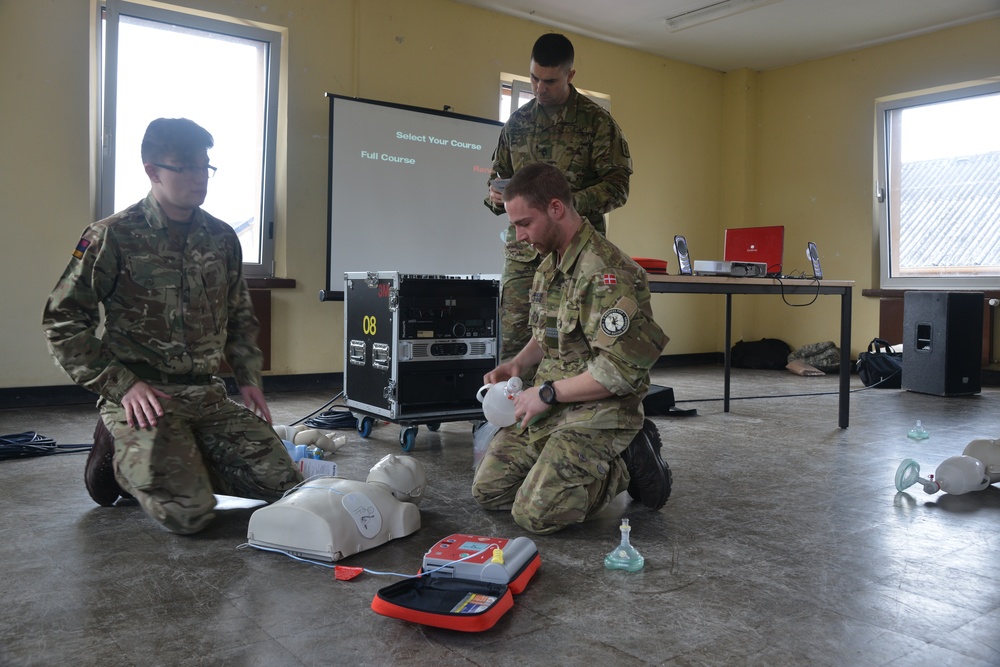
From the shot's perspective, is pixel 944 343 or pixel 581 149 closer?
pixel 581 149

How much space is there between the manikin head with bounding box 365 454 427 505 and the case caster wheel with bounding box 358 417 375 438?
146 centimetres

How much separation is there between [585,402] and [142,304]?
52.5 inches

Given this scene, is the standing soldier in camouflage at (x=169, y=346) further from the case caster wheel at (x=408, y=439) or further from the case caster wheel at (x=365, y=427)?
the case caster wheel at (x=365, y=427)

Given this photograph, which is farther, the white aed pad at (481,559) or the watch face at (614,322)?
the watch face at (614,322)

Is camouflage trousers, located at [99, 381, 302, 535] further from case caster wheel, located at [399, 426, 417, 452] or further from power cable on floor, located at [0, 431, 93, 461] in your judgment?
power cable on floor, located at [0, 431, 93, 461]

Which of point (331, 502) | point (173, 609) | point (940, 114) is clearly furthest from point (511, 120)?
point (940, 114)

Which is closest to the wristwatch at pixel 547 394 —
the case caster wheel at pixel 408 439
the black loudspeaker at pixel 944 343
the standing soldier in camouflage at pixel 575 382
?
the standing soldier in camouflage at pixel 575 382

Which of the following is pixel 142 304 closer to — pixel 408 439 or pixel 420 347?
pixel 408 439

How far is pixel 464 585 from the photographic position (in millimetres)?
1686

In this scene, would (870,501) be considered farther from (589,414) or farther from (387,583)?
(387,583)

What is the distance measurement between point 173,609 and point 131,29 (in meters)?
4.58

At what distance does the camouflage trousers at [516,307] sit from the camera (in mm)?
3059

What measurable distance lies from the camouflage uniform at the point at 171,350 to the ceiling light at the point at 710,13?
211 inches

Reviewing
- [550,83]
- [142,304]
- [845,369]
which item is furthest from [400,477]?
[845,369]
